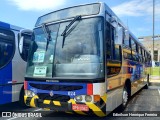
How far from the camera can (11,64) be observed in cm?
779

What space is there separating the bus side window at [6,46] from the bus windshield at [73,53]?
4.98 ft

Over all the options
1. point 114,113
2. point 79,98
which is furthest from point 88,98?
point 114,113

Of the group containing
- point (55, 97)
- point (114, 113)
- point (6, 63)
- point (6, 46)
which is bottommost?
point (114, 113)

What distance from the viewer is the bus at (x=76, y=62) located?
5.55 m

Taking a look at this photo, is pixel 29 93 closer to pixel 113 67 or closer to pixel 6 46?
pixel 6 46

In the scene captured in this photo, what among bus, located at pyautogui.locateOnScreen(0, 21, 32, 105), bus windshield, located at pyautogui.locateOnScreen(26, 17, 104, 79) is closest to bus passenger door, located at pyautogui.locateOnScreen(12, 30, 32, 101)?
bus, located at pyautogui.locateOnScreen(0, 21, 32, 105)

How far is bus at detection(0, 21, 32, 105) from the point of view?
7.41 metres

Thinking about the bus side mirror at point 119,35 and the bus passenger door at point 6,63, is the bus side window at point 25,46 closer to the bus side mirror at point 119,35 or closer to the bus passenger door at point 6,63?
the bus passenger door at point 6,63

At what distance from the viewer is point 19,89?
8.09m

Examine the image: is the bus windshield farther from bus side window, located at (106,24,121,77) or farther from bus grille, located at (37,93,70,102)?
bus grille, located at (37,93,70,102)

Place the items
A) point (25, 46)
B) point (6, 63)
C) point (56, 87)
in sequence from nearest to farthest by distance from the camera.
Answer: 1. point (56, 87)
2. point (6, 63)
3. point (25, 46)

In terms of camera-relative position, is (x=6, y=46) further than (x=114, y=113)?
Yes

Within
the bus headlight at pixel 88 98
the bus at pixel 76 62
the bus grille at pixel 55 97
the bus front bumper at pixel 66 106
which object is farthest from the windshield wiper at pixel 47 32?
the bus headlight at pixel 88 98

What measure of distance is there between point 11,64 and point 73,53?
282cm
